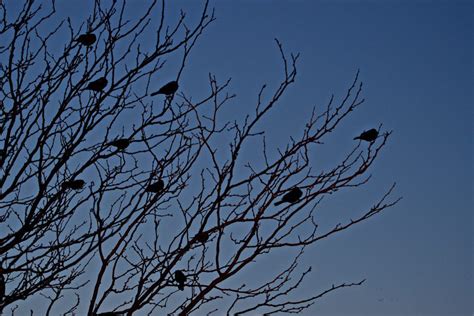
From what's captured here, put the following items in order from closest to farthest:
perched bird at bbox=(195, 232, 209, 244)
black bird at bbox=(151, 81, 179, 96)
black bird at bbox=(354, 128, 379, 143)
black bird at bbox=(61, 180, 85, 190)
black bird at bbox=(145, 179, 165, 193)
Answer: perched bird at bbox=(195, 232, 209, 244)
black bird at bbox=(145, 179, 165, 193)
black bird at bbox=(61, 180, 85, 190)
black bird at bbox=(354, 128, 379, 143)
black bird at bbox=(151, 81, 179, 96)

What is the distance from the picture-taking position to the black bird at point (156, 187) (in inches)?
145

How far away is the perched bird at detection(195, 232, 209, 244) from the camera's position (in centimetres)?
319

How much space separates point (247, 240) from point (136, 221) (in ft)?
2.14

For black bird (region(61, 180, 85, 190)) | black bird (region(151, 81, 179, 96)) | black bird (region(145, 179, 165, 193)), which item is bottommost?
black bird (region(145, 179, 165, 193))

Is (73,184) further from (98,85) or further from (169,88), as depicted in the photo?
(169,88)

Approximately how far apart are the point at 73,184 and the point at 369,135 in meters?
2.09

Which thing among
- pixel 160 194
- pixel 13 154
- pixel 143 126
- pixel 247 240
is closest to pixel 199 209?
pixel 160 194

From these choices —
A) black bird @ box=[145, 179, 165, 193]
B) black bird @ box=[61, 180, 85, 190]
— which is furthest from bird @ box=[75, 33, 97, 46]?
black bird @ box=[145, 179, 165, 193]

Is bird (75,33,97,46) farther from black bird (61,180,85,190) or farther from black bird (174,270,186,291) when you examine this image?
black bird (174,270,186,291)

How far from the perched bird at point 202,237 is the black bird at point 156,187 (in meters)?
0.58

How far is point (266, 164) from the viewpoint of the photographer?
11.1 feet

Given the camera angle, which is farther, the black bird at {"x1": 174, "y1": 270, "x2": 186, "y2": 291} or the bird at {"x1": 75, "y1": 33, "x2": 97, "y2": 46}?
the bird at {"x1": 75, "y1": 33, "x2": 97, "y2": 46}

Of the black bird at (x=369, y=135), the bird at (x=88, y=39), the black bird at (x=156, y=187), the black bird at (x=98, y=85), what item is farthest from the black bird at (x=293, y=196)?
the bird at (x=88, y=39)

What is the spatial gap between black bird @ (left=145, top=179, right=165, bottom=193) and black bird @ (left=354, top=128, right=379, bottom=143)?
146 cm
